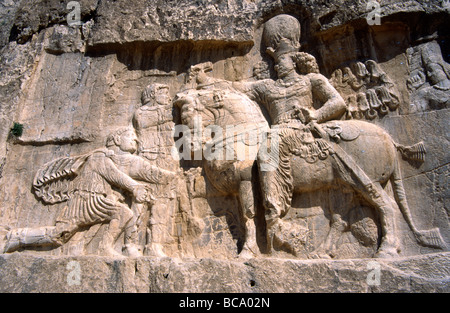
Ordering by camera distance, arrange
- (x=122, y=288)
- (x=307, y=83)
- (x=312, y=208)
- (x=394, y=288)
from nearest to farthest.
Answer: (x=394, y=288)
(x=122, y=288)
(x=312, y=208)
(x=307, y=83)

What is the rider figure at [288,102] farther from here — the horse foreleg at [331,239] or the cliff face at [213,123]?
the horse foreleg at [331,239]

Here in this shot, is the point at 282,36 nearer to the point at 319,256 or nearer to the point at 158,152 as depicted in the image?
the point at 158,152

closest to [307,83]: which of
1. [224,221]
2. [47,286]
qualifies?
[224,221]

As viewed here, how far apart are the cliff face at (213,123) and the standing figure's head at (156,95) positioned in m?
0.03

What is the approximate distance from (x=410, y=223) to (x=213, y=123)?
234cm

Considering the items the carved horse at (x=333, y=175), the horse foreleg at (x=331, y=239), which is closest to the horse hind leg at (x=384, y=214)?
the carved horse at (x=333, y=175)

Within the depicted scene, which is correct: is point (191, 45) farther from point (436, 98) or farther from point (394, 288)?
point (394, 288)

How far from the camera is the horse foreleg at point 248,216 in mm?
4610

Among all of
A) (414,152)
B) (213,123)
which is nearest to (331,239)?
(414,152)

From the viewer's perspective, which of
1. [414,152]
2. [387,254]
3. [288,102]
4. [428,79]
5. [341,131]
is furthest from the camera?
[288,102]

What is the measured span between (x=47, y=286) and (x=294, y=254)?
7.92 ft

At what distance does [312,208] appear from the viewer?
15.7ft

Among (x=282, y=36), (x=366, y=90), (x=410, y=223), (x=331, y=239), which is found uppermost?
(x=282, y=36)

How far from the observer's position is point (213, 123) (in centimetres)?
537
